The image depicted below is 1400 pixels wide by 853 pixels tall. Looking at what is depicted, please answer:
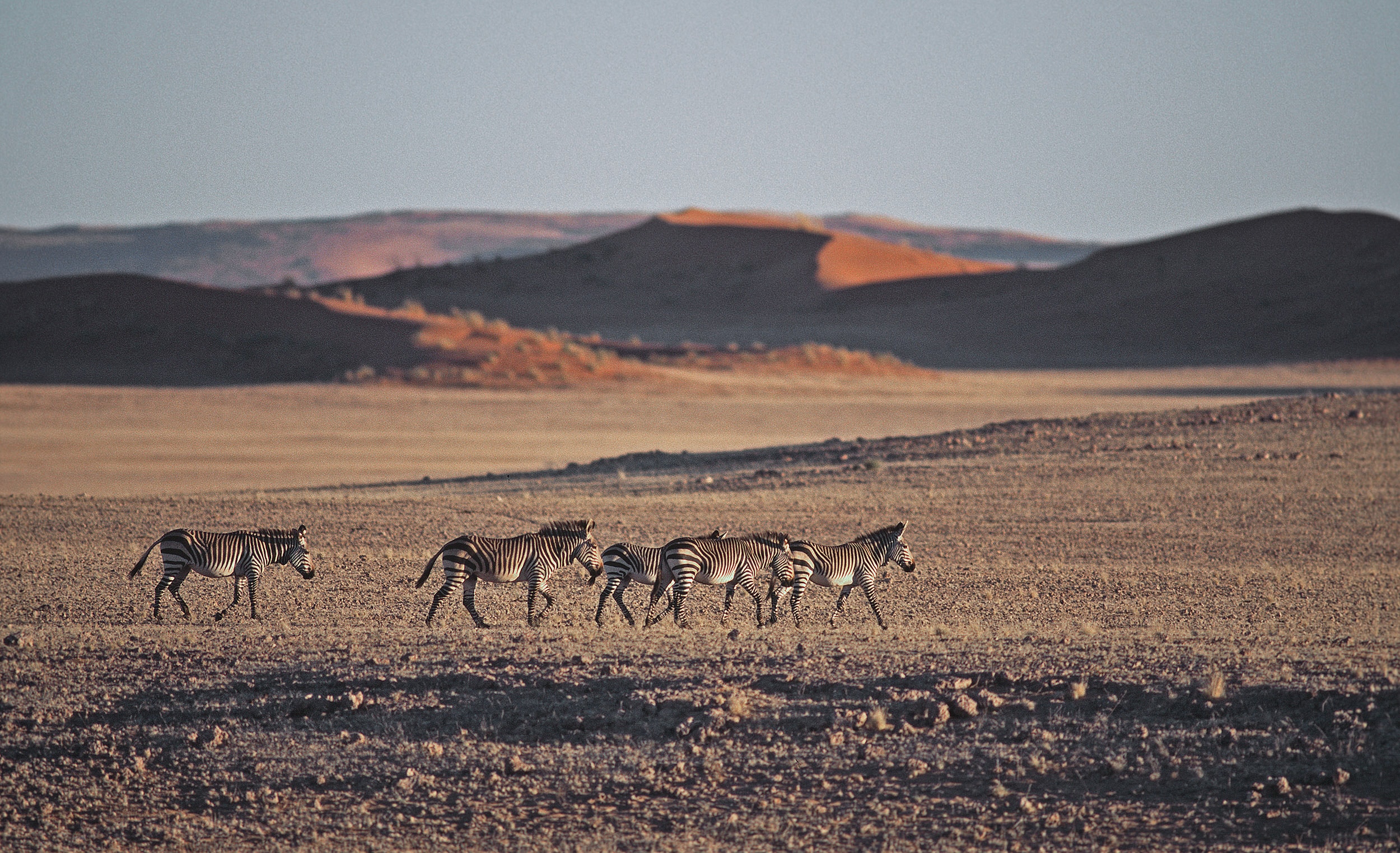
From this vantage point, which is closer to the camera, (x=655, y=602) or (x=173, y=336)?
(x=655, y=602)

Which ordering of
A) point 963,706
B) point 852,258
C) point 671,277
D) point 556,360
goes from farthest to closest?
point 852,258, point 671,277, point 556,360, point 963,706

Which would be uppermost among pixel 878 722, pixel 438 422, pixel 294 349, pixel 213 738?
pixel 294 349

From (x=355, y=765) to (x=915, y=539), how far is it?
12.6 metres

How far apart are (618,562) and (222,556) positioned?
156 inches

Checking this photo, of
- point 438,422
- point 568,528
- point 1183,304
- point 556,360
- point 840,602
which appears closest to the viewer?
point 840,602

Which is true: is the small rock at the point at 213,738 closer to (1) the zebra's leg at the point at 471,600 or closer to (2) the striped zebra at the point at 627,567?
(1) the zebra's leg at the point at 471,600

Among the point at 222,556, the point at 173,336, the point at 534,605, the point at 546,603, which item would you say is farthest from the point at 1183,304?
the point at 222,556

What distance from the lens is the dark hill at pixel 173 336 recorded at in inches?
2090

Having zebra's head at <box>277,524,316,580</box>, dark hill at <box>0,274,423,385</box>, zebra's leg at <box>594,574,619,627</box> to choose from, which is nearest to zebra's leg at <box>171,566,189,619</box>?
zebra's head at <box>277,524,316,580</box>

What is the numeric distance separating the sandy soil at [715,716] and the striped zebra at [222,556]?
1.36 ft

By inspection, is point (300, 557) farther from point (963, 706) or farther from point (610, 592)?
point (963, 706)

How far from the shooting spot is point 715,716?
386 inches

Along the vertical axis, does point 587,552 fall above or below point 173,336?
below

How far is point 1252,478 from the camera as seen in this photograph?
26.7 metres
